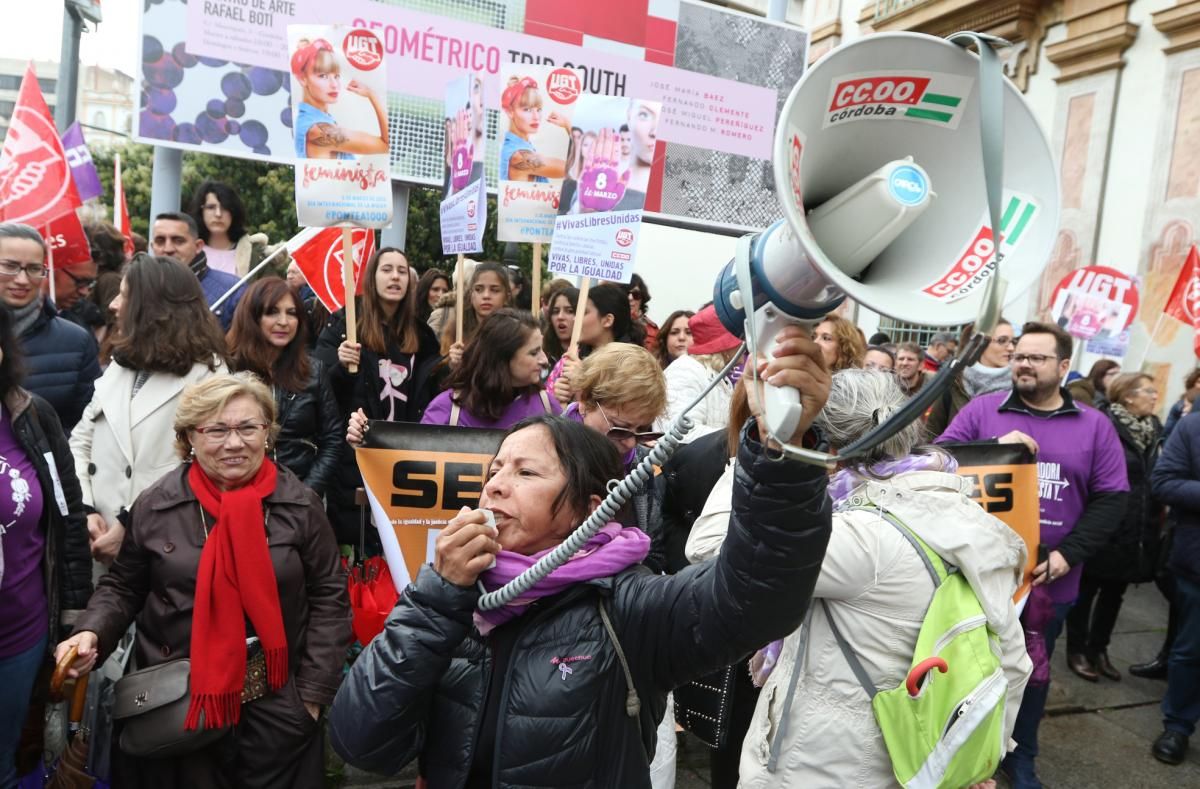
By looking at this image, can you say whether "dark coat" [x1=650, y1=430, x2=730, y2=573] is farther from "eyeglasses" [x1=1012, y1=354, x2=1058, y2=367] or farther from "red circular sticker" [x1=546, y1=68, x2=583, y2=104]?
"red circular sticker" [x1=546, y1=68, x2=583, y2=104]

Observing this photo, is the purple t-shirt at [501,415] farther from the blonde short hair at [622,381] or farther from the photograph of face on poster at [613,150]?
the photograph of face on poster at [613,150]

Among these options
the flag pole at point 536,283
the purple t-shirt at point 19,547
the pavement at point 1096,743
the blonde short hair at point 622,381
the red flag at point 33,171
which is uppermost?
the red flag at point 33,171

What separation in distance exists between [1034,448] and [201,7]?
7426mm

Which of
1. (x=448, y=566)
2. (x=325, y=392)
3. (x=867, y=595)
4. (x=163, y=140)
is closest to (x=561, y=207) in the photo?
(x=325, y=392)

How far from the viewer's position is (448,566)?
1402 millimetres

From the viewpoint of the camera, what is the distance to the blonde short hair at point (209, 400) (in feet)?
8.45

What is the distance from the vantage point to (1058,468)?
12.4 ft

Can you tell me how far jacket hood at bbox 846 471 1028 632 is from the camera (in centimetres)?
202

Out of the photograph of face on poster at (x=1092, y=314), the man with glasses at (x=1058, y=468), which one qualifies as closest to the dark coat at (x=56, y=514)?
the man with glasses at (x=1058, y=468)

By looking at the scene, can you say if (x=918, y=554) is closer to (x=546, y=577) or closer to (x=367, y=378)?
(x=546, y=577)

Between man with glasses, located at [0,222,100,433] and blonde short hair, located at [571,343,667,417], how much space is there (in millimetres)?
2126

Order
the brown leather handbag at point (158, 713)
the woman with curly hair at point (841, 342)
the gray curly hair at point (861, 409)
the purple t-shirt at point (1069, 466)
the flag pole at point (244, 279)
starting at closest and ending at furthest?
the gray curly hair at point (861, 409) < the brown leather handbag at point (158, 713) < the purple t-shirt at point (1069, 466) < the woman with curly hair at point (841, 342) < the flag pole at point (244, 279)

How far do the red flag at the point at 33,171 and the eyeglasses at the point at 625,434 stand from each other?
3710 mm

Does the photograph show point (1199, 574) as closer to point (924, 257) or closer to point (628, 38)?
point (924, 257)
